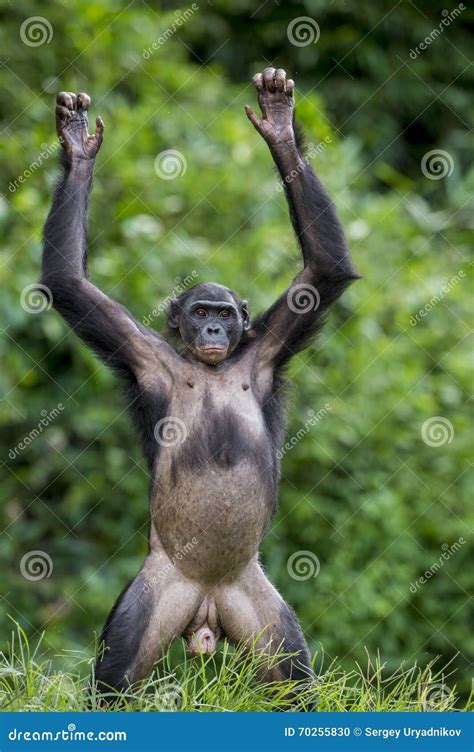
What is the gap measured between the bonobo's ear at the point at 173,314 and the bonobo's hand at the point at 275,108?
1.20 metres

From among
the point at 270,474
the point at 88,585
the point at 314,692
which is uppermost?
the point at 270,474

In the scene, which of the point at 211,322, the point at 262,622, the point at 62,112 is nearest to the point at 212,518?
the point at 262,622

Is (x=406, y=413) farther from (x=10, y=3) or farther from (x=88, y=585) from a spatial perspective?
(x=10, y=3)

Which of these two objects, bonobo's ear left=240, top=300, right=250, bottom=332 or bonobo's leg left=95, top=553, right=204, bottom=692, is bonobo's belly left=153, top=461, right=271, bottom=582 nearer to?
bonobo's leg left=95, top=553, right=204, bottom=692

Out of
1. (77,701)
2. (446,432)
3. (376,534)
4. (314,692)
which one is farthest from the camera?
(446,432)

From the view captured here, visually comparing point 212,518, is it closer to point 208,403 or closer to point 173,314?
point 208,403

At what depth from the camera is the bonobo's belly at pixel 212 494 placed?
734cm

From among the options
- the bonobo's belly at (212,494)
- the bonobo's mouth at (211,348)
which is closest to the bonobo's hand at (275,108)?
the bonobo's mouth at (211,348)

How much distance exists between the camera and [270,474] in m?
7.59

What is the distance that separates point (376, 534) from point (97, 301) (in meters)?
5.43

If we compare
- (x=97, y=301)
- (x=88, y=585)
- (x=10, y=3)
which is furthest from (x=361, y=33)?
(x=97, y=301)

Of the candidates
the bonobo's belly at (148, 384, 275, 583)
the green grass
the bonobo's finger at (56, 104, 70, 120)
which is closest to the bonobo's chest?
the bonobo's belly at (148, 384, 275, 583)

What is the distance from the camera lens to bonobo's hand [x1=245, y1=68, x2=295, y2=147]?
7.55 metres

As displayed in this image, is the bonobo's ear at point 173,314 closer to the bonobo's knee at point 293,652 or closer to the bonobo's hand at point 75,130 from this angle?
the bonobo's hand at point 75,130
